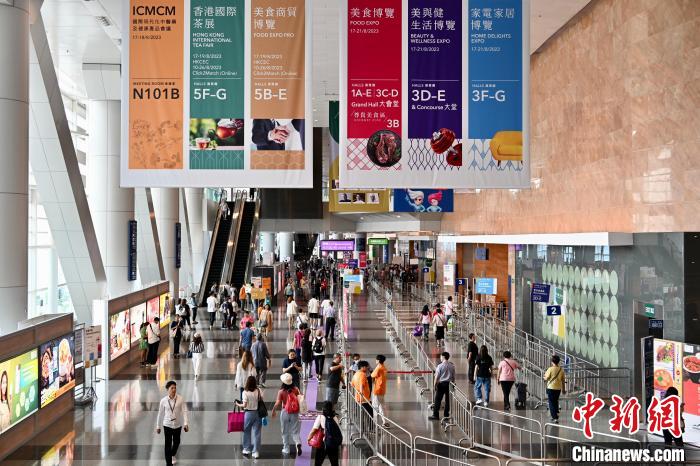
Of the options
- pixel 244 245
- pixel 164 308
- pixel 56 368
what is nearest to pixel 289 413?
pixel 56 368

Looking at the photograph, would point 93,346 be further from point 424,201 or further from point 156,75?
point 424,201

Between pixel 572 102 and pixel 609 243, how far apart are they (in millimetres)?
4577

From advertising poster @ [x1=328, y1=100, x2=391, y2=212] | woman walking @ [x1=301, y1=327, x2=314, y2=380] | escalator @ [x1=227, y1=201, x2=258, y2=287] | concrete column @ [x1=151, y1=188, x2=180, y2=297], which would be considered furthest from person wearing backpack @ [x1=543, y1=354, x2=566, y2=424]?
escalator @ [x1=227, y1=201, x2=258, y2=287]

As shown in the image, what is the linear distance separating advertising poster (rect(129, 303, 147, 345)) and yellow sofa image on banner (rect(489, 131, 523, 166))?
476 inches

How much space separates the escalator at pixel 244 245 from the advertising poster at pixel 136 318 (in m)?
14.2

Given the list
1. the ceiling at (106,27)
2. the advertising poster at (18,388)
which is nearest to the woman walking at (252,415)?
the advertising poster at (18,388)

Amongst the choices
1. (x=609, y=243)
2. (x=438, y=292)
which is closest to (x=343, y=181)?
(x=609, y=243)

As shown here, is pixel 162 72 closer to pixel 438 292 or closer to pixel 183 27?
pixel 183 27

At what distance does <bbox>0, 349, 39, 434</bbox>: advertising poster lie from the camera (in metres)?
9.97

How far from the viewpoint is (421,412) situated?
41.2 ft

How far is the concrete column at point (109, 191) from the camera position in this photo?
2056 centimetres

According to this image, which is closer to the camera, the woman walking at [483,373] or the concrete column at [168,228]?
the woman walking at [483,373]

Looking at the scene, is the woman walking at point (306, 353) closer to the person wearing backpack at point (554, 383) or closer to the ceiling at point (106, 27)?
the person wearing backpack at point (554, 383)

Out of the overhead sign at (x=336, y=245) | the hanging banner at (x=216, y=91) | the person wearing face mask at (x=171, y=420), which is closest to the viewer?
the hanging banner at (x=216, y=91)
